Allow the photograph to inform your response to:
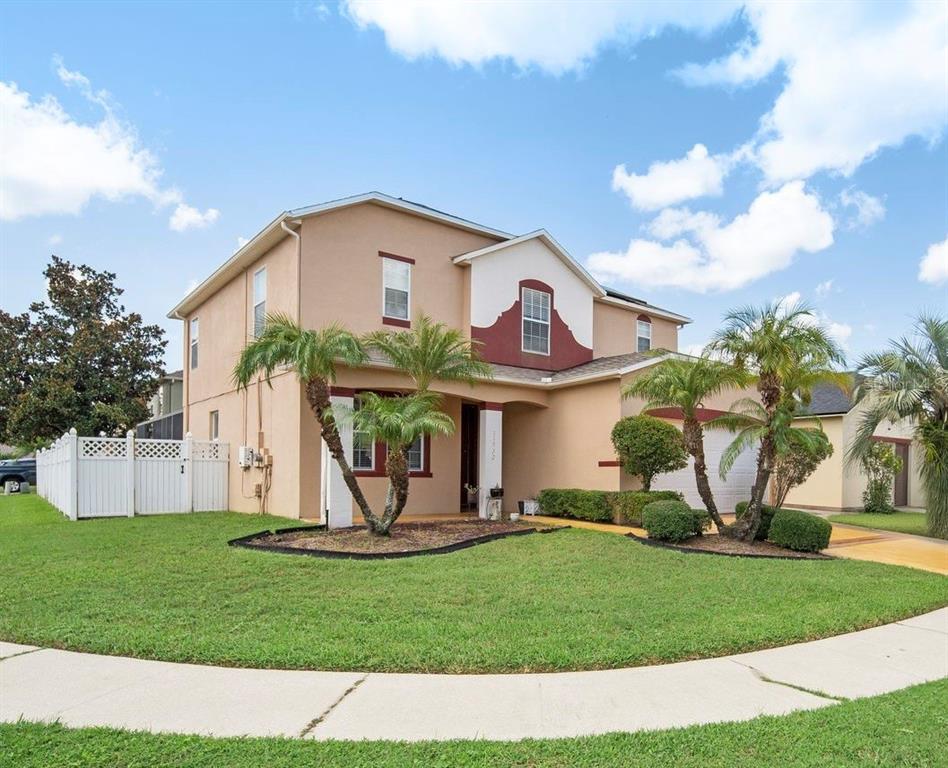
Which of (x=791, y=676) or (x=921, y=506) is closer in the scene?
(x=791, y=676)

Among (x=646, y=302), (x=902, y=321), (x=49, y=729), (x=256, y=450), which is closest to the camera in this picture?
(x=49, y=729)

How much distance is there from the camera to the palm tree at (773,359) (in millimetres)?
10375

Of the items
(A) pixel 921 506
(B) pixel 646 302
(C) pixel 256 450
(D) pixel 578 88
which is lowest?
(A) pixel 921 506

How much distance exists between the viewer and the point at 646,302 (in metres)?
21.6

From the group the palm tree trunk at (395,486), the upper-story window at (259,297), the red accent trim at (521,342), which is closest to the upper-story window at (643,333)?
the red accent trim at (521,342)

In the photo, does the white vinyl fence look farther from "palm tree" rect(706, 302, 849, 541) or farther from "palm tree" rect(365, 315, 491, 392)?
"palm tree" rect(706, 302, 849, 541)

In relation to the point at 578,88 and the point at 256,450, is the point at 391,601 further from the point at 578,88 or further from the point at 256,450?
the point at 578,88

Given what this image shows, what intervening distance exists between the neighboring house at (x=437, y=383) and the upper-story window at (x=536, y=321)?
0.03 metres

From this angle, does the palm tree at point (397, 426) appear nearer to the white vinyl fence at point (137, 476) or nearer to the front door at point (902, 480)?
the white vinyl fence at point (137, 476)

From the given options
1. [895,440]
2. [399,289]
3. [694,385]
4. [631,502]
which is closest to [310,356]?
[399,289]

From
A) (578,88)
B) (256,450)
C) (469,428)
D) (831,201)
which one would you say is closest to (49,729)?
(256,450)

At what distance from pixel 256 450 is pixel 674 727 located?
498 inches

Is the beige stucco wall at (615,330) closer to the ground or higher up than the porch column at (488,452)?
higher up

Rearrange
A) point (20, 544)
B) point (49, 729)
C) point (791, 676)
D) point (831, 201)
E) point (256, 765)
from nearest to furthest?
point (256, 765) < point (49, 729) < point (791, 676) < point (20, 544) < point (831, 201)
